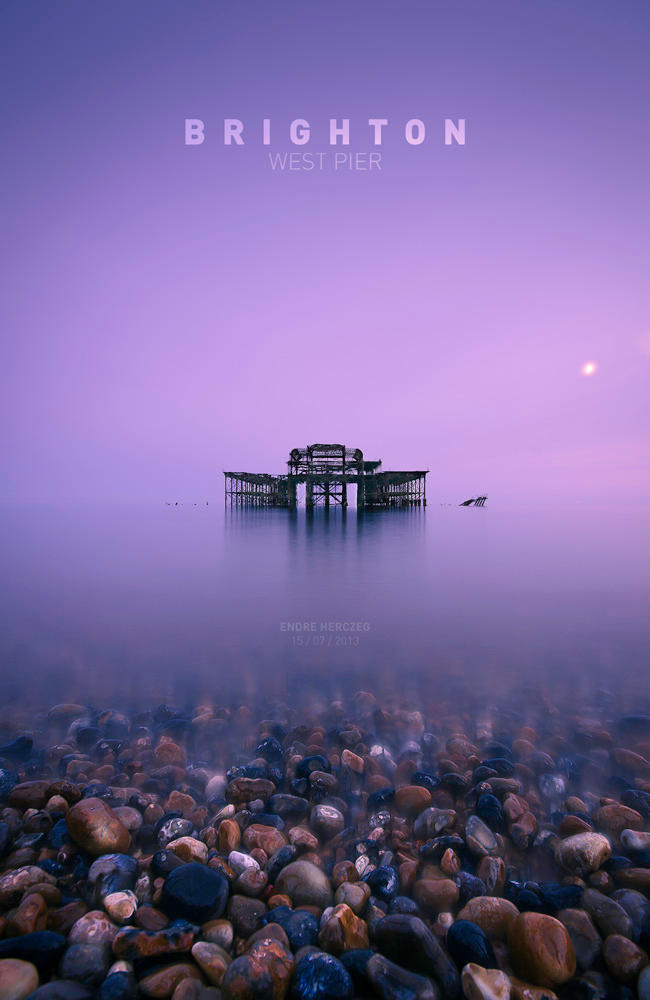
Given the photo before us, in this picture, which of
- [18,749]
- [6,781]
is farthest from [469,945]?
[18,749]

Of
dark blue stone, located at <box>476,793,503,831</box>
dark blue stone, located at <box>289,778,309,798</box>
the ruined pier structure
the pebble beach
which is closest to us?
the pebble beach

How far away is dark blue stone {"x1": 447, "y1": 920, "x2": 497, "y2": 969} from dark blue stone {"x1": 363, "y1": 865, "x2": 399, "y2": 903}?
49 centimetres

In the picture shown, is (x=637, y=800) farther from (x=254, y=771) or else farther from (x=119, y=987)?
(x=119, y=987)

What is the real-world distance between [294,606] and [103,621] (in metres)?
4.89

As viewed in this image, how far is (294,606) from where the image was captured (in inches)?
481

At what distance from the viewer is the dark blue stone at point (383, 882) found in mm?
3133

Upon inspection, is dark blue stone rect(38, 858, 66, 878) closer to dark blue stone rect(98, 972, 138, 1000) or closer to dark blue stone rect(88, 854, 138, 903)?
dark blue stone rect(88, 854, 138, 903)

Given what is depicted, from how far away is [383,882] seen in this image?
3186 mm

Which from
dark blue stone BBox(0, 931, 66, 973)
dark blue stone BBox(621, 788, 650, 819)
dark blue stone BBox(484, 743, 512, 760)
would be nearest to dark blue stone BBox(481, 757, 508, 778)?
dark blue stone BBox(484, 743, 512, 760)

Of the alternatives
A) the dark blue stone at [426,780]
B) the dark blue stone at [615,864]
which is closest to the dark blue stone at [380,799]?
the dark blue stone at [426,780]

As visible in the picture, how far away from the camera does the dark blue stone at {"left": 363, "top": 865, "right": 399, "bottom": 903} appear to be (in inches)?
123

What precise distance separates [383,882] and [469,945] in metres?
0.70

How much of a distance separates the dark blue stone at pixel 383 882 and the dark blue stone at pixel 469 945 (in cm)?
49

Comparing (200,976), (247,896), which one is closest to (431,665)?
(247,896)
